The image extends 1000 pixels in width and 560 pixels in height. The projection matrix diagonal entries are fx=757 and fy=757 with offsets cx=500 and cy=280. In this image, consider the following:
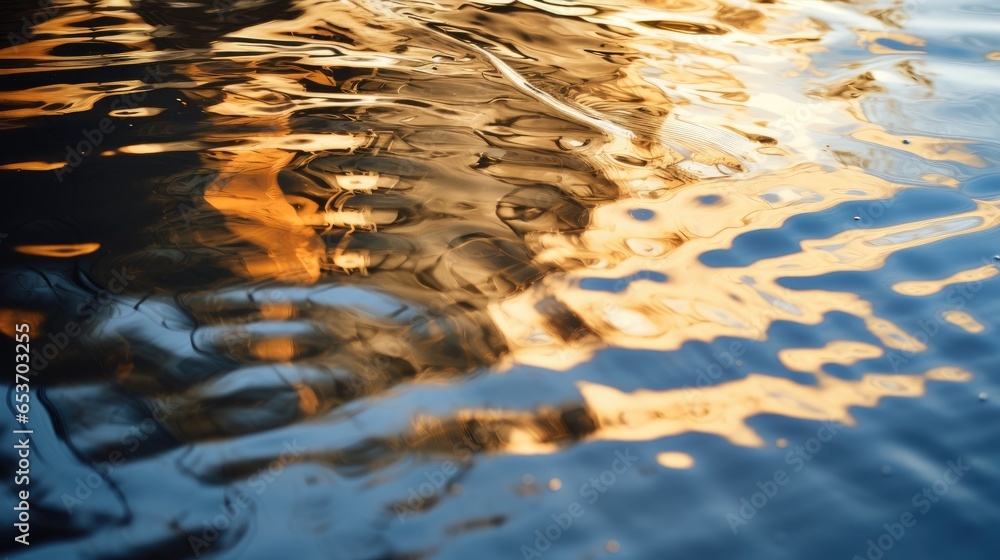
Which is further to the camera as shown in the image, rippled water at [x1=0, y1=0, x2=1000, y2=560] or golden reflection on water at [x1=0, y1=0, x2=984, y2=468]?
golden reflection on water at [x1=0, y1=0, x2=984, y2=468]

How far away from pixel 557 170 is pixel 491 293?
415 millimetres

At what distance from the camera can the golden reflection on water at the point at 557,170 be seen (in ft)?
3.87

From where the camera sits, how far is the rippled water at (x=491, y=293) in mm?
951

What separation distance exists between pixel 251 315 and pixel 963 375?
1.11m

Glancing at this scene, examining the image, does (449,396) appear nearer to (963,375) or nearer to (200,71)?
(963,375)

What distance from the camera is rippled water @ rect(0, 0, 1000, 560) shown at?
3.12ft

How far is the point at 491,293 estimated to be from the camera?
1.26m

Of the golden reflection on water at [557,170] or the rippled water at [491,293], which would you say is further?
the golden reflection on water at [557,170]

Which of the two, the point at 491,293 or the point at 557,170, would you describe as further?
the point at 557,170

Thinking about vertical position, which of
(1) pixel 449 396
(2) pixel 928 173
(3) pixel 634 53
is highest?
Result: (3) pixel 634 53

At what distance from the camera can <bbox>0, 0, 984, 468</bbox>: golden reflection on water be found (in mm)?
1181

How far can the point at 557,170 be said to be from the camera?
1565 mm

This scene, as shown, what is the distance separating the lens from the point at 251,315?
1.19 meters

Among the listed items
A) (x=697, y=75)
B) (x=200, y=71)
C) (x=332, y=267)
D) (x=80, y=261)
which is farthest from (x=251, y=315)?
(x=697, y=75)
